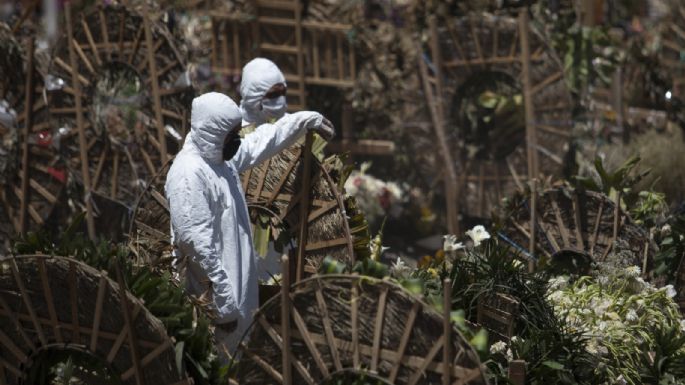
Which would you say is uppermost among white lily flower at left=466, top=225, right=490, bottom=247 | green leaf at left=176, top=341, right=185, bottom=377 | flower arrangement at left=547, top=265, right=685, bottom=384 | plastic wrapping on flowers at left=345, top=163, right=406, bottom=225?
white lily flower at left=466, top=225, right=490, bottom=247

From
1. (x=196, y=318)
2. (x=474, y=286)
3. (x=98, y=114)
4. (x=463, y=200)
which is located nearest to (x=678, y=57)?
(x=463, y=200)

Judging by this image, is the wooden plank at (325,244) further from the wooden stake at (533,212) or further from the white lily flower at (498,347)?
the wooden stake at (533,212)

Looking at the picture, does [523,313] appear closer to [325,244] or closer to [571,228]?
[325,244]

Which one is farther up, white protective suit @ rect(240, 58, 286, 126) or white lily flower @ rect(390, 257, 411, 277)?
white protective suit @ rect(240, 58, 286, 126)

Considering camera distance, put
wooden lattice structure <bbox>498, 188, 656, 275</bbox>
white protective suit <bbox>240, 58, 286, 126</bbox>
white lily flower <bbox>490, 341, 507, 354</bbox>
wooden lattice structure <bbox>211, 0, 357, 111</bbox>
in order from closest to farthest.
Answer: white lily flower <bbox>490, 341, 507, 354</bbox> → wooden lattice structure <bbox>498, 188, 656, 275</bbox> → white protective suit <bbox>240, 58, 286, 126</bbox> → wooden lattice structure <bbox>211, 0, 357, 111</bbox>

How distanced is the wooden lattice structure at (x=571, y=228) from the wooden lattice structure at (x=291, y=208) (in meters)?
1.31

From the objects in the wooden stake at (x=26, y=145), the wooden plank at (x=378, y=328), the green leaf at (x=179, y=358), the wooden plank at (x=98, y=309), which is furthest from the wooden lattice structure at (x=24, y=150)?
the wooden plank at (x=378, y=328)

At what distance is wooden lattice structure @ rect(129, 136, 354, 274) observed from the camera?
6.03 m

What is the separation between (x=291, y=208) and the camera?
626 centimetres

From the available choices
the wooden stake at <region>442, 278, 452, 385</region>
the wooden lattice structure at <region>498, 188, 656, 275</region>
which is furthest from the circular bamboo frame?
the wooden stake at <region>442, 278, 452, 385</region>

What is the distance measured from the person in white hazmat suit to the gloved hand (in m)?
0.35

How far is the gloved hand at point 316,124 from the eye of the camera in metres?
5.88

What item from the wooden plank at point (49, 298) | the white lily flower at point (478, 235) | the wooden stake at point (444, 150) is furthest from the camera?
the wooden stake at point (444, 150)

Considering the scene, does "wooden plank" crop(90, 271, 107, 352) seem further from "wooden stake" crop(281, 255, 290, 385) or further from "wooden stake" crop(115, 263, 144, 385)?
"wooden stake" crop(281, 255, 290, 385)
